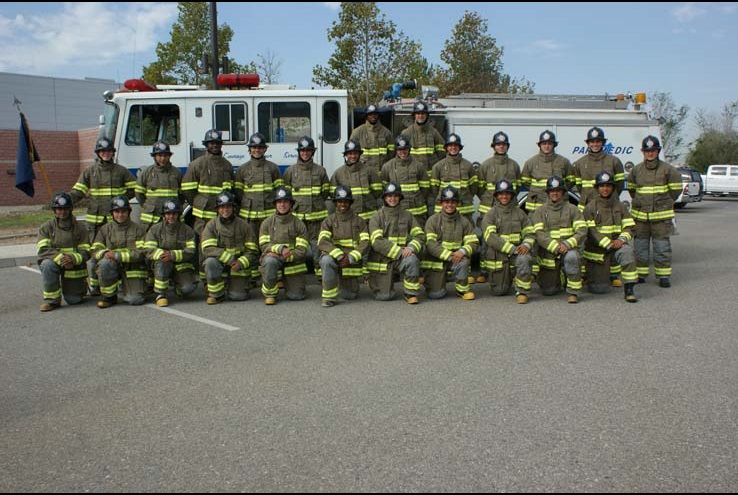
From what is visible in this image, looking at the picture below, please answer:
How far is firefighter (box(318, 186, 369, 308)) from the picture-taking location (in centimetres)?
721

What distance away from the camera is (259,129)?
8.59 meters

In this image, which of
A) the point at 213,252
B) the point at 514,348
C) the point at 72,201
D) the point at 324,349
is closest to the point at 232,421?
the point at 324,349

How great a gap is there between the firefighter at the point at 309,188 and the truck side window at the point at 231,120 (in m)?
0.94

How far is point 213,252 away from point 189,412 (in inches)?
139

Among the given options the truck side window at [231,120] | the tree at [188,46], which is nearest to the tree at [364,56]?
the tree at [188,46]

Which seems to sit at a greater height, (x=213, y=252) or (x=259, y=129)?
(x=259, y=129)

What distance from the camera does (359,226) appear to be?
25.4 feet

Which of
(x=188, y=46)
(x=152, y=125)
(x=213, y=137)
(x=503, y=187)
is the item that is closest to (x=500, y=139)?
(x=503, y=187)

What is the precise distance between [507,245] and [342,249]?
196 centimetres

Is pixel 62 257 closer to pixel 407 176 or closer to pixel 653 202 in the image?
pixel 407 176

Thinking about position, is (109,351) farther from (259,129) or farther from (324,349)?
(259,129)

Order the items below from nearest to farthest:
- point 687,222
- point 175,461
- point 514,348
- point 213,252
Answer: point 175,461, point 514,348, point 213,252, point 687,222

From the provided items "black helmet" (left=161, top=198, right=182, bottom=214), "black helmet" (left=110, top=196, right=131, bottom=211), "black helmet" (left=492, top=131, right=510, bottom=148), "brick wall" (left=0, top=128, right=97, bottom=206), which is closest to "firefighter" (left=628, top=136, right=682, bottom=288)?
"black helmet" (left=492, top=131, right=510, bottom=148)

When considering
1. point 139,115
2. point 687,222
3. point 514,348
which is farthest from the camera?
point 687,222
